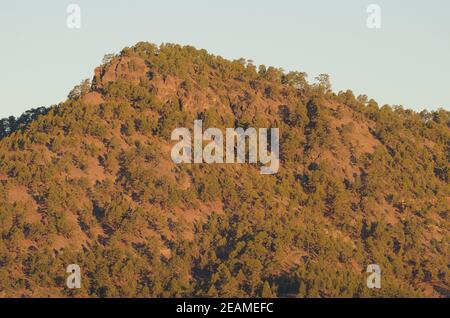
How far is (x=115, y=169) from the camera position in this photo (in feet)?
646

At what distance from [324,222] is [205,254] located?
1882 centimetres

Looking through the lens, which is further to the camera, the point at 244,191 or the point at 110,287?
the point at 244,191

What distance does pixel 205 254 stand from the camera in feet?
610

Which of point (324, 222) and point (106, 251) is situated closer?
point (106, 251)

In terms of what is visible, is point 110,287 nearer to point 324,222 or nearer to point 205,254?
point 205,254

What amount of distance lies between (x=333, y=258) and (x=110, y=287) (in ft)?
91.6

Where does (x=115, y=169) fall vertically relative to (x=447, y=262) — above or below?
above

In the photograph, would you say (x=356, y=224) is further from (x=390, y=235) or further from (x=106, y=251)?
(x=106, y=251)
